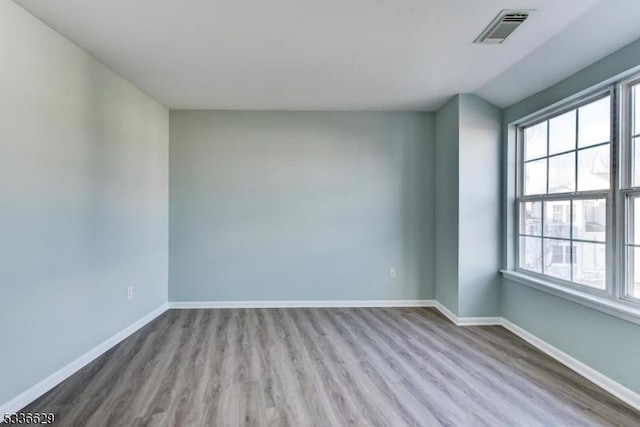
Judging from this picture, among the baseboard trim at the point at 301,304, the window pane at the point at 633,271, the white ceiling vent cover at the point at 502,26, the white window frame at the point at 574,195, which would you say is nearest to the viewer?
the white ceiling vent cover at the point at 502,26

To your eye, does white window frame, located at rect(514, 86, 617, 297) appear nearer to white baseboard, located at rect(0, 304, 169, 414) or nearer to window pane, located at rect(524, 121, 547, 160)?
window pane, located at rect(524, 121, 547, 160)

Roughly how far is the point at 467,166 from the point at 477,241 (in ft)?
2.70

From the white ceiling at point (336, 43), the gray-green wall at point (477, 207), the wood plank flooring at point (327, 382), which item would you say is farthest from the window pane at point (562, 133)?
the wood plank flooring at point (327, 382)

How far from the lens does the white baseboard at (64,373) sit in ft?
6.50

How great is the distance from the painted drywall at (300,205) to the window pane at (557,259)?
Answer: 4.42ft

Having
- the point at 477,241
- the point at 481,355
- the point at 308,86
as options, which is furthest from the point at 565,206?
the point at 308,86

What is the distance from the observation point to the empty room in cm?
205

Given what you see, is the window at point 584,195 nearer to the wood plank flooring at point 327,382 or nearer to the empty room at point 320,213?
the empty room at point 320,213

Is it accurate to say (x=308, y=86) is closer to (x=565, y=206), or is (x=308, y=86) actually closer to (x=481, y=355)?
(x=565, y=206)

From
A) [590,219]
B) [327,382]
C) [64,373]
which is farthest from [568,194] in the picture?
[64,373]

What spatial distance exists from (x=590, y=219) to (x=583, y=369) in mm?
1140

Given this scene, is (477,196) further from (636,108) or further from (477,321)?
(636,108)

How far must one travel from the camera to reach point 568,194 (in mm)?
2766

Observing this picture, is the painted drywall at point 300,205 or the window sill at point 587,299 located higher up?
the painted drywall at point 300,205
